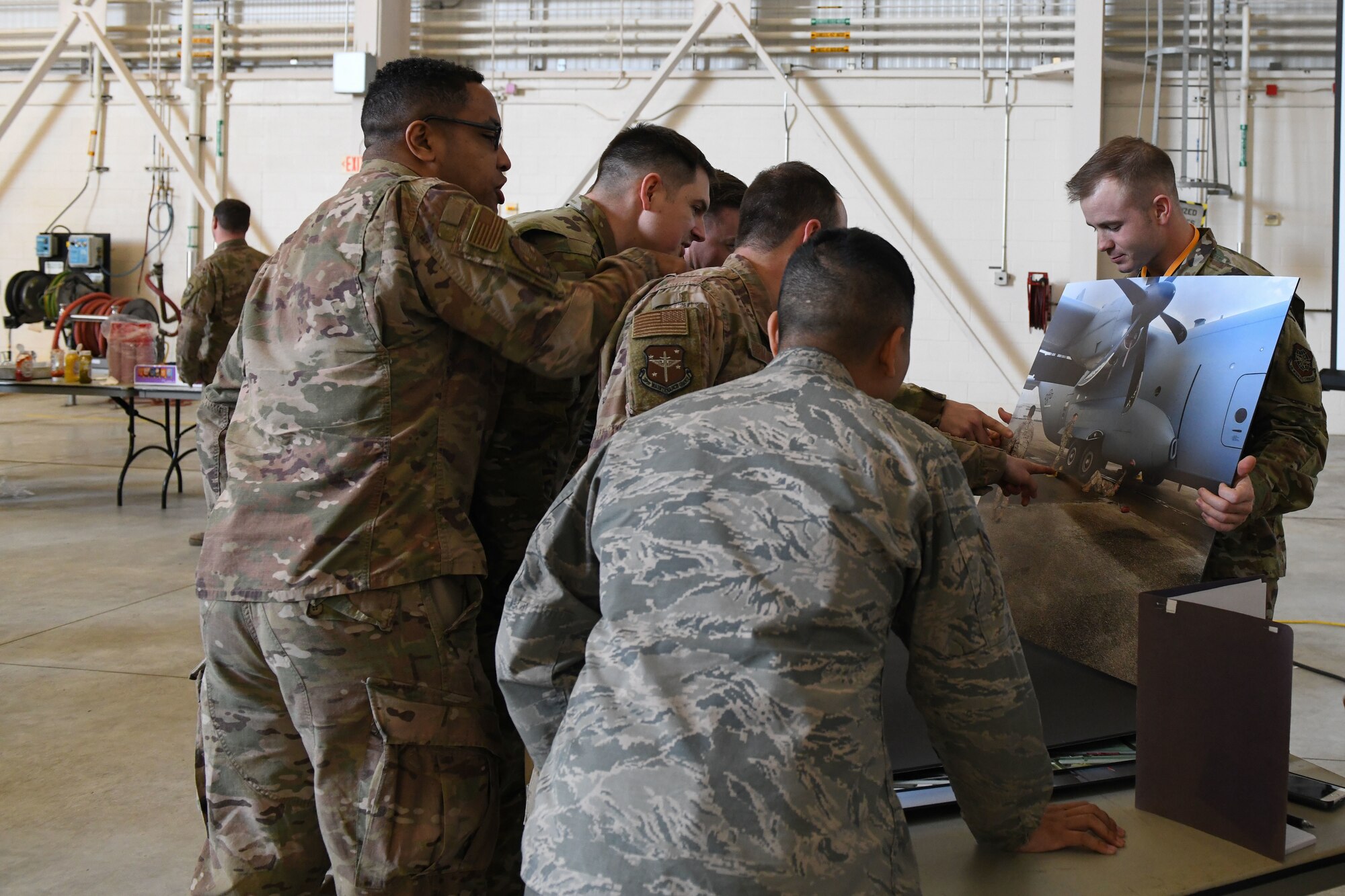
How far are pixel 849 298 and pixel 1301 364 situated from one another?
1211mm

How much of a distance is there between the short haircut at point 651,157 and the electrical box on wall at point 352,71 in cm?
760

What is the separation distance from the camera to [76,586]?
5.08 m

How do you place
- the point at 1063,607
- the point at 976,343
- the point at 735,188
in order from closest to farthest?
the point at 1063,607, the point at 735,188, the point at 976,343

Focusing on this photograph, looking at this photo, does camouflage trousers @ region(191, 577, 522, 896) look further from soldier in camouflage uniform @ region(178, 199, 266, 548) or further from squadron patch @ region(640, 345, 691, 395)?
soldier in camouflage uniform @ region(178, 199, 266, 548)

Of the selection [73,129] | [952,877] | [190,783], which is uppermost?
[73,129]

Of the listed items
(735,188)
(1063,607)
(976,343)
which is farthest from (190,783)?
(976,343)

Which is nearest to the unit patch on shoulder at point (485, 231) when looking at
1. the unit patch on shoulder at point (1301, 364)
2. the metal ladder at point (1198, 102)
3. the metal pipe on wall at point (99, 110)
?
the unit patch on shoulder at point (1301, 364)

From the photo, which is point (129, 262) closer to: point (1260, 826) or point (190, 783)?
point (190, 783)

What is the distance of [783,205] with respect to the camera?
6.55ft

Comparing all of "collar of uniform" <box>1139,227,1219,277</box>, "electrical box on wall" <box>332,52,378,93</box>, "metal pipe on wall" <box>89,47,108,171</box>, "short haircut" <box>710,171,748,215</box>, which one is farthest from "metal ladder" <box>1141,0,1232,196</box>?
"metal pipe on wall" <box>89,47,108,171</box>

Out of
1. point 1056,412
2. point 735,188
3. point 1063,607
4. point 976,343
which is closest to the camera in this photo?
point 1063,607

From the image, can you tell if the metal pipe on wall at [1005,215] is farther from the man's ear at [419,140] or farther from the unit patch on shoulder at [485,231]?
the unit patch on shoulder at [485,231]

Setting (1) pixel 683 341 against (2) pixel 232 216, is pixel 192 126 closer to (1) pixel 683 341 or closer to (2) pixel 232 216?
(2) pixel 232 216

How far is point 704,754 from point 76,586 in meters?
4.85
